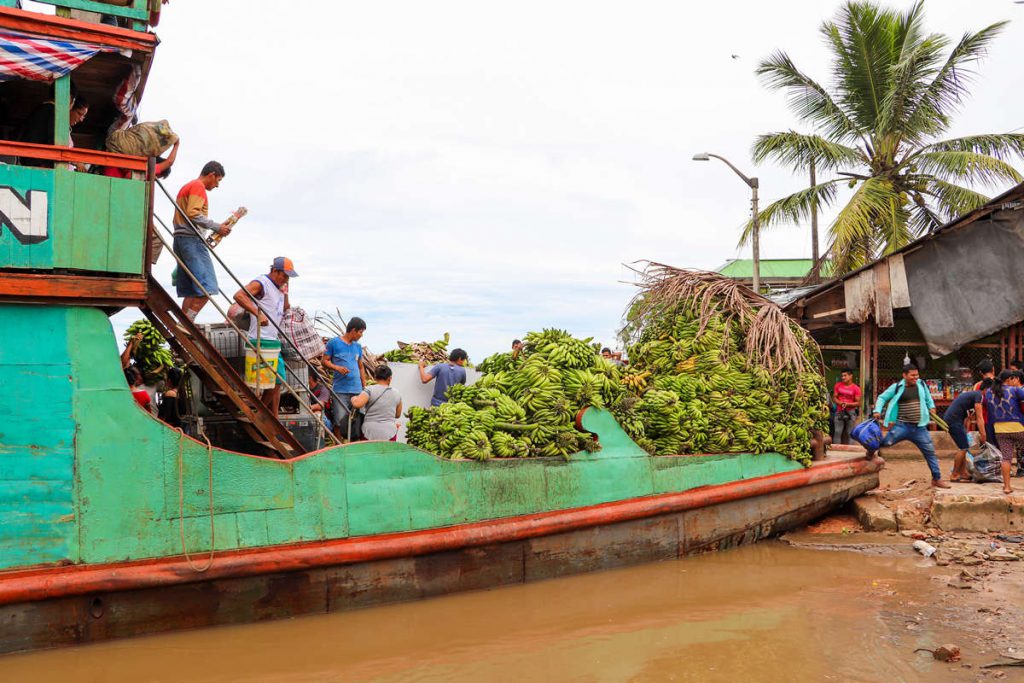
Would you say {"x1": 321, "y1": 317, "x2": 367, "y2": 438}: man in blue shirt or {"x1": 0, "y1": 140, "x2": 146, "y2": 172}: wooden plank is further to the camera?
{"x1": 321, "y1": 317, "x2": 367, "y2": 438}: man in blue shirt

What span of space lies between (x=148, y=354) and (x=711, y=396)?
5446 millimetres

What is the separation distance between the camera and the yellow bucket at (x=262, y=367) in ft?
20.5

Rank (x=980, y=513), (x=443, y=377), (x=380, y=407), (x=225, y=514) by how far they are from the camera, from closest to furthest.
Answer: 1. (x=225, y=514)
2. (x=380, y=407)
3. (x=443, y=377)
4. (x=980, y=513)

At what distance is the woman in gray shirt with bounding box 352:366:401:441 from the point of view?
21.8 feet

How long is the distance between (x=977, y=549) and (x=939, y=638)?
2.56 meters

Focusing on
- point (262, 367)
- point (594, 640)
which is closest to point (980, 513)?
point (594, 640)

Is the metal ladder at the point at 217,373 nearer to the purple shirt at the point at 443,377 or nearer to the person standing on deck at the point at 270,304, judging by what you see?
the person standing on deck at the point at 270,304

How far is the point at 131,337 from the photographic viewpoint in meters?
7.62

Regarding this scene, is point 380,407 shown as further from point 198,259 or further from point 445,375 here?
point 198,259

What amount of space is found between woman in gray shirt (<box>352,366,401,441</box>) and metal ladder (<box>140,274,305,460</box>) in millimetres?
625

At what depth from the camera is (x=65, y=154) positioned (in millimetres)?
5043

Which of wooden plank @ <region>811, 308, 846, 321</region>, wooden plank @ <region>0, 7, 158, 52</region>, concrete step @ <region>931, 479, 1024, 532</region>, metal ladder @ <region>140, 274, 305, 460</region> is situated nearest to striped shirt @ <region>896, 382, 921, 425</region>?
concrete step @ <region>931, 479, 1024, 532</region>

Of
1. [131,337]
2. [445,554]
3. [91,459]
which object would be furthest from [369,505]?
[131,337]

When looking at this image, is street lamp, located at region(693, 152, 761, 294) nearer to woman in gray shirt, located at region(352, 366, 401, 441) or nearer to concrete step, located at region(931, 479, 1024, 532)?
concrete step, located at region(931, 479, 1024, 532)
